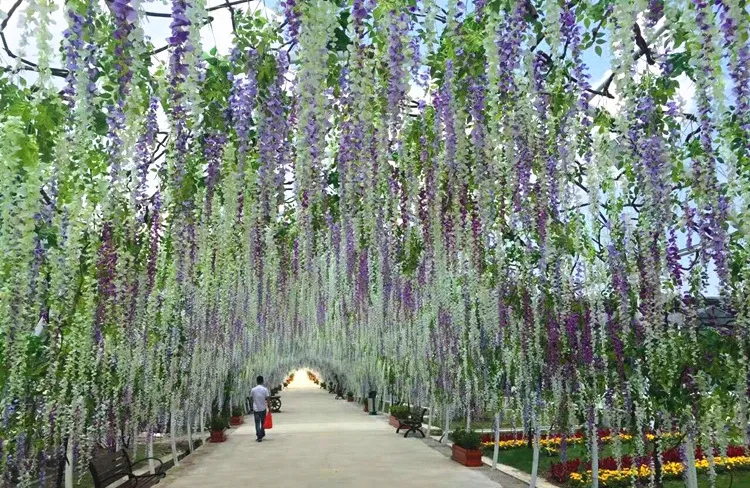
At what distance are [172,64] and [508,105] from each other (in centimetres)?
260

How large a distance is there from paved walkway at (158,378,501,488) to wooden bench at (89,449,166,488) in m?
0.56

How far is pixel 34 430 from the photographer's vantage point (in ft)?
19.6

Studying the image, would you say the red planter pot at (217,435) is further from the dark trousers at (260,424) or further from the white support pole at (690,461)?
the white support pole at (690,461)

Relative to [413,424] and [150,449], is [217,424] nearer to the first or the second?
[413,424]

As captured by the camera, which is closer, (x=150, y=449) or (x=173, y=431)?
(x=150, y=449)

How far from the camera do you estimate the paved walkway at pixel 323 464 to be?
10.2 metres

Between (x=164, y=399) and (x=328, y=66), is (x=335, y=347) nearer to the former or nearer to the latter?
(x=164, y=399)

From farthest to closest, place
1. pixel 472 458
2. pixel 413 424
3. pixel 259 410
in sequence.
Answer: pixel 413 424 < pixel 259 410 < pixel 472 458

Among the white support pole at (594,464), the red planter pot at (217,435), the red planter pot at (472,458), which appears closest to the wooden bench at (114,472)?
the red planter pot at (472,458)

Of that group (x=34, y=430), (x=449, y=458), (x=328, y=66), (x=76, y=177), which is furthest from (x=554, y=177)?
(x=449, y=458)

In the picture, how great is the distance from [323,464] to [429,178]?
7071mm

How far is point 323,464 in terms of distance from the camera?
1230cm

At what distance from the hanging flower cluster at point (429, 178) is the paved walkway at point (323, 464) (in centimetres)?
207

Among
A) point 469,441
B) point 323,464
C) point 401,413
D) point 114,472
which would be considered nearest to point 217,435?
point 401,413
